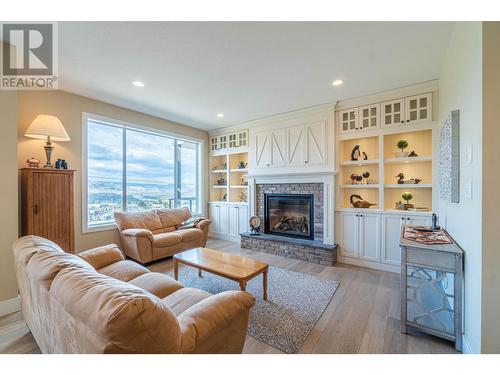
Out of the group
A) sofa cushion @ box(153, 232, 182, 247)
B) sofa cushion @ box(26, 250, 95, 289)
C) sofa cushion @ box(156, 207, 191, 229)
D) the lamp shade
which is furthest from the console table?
the lamp shade

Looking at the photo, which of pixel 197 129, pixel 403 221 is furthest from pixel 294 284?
pixel 197 129

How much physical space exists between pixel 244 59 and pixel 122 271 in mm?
2580

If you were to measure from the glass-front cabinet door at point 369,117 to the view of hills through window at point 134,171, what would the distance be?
3.76 m

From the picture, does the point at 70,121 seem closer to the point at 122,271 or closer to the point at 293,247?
the point at 122,271

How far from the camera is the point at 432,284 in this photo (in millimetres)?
1970

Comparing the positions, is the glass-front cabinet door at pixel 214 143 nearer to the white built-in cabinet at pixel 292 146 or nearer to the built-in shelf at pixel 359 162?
the white built-in cabinet at pixel 292 146

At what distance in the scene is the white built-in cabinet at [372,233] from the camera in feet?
10.7

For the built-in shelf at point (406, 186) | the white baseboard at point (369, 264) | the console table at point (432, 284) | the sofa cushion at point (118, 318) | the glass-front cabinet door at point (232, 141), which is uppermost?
the glass-front cabinet door at point (232, 141)

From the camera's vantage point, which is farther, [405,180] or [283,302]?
[405,180]

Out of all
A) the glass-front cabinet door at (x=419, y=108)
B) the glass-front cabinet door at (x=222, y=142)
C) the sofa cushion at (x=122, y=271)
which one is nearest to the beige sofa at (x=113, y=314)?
the sofa cushion at (x=122, y=271)

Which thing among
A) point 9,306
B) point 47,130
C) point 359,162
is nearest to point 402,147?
point 359,162

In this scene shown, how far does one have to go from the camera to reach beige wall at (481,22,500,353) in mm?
1405

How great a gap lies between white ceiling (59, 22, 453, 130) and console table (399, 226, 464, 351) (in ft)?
6.51
